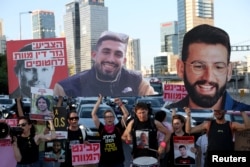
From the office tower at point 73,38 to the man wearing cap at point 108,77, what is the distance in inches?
5.7

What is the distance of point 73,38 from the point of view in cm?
502

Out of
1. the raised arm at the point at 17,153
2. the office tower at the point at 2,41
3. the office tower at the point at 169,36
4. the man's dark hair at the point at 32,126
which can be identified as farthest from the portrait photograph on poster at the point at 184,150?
the office tower at the point at 2,41

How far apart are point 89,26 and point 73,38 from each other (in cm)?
31

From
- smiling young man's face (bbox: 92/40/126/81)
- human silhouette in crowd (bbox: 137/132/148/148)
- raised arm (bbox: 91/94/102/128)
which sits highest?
smiling young man's face (bbox: 92/40/126/81)

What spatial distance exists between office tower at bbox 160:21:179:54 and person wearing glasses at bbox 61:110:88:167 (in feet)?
4.95

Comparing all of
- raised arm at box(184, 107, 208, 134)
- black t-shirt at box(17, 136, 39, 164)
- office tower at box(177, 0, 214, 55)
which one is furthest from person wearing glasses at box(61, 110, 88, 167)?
office tower at box(177, 0, 214, 55)

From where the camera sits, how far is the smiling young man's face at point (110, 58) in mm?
4816

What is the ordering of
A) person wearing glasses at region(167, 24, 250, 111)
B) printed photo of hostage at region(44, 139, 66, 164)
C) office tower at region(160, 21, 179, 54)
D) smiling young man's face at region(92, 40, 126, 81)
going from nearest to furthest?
person wearing glasses at region(167, 24, 250, 111) < smiling young man's face at region(92, 40, 126, 81) < office tower at region(160, 21, 179, 54) < printed photo of hostage at region(44, 139, 66, 164)

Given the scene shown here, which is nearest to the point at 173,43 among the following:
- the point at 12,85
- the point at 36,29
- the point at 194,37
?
the point at 194,37

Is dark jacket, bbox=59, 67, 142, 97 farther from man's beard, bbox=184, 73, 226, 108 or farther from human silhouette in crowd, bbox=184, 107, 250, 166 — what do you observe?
human silhouette in crowd, bbox=184, 107, 250, 166

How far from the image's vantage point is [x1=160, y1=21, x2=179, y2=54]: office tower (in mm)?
4919

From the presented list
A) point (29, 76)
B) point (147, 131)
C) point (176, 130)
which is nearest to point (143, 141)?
point (147, 131)

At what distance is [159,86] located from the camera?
4883mm

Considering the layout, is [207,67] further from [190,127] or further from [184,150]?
[184,150]
